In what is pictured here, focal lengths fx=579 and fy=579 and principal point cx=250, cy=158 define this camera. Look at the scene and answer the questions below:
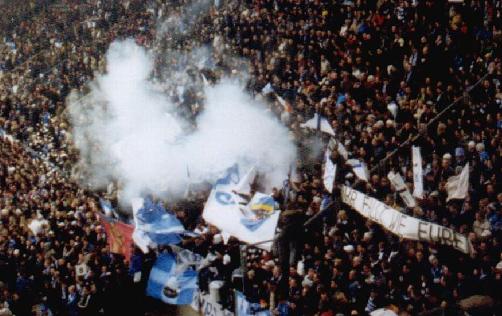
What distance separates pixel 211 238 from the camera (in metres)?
9.68

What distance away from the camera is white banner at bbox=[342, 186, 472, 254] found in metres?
7.36

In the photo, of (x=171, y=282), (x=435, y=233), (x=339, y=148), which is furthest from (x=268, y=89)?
(x=435, y=233)

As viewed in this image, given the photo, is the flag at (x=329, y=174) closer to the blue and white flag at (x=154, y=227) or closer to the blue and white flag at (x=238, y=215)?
the blue and white flag at (x=238, y=215)

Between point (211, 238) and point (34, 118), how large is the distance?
36.2ft

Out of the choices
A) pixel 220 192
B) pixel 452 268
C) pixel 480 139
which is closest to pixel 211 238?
pixel 220 192

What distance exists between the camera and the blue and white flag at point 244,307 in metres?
8.49

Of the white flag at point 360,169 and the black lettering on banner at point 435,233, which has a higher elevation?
the white flag at point 360,169

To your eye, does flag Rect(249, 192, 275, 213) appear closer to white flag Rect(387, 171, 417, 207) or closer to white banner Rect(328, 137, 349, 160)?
white banner Rect(328, 137, 349, 160)

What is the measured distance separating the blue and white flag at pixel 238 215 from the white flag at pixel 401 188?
1.84 metres

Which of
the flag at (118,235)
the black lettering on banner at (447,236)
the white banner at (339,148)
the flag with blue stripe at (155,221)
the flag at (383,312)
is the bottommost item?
the flag at (383,312)

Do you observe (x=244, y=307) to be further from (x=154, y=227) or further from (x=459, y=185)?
(x=459, y=185)

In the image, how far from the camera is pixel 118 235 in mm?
10508

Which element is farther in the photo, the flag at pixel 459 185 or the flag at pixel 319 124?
the flag at pixel 319 124

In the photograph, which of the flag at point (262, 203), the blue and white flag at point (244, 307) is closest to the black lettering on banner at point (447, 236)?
the blue and white flag at point (244, 307)
